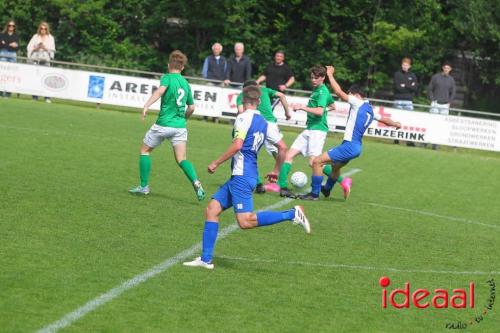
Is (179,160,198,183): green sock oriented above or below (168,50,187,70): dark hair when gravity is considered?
below

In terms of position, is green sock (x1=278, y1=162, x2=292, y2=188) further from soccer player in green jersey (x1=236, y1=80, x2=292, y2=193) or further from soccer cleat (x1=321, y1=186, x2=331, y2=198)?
soccer cleat (x1=321, y1=186, x2=331, y2=198)

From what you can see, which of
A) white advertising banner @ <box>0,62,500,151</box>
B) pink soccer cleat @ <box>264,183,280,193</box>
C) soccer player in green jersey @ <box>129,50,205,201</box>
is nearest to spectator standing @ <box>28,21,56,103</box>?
white advertising banner @ <box>0,62,500,151</box>

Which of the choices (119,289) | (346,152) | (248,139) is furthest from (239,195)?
(346,152)

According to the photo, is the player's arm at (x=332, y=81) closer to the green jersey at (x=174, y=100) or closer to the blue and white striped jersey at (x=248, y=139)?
the green jersey at (x=174, y=100)

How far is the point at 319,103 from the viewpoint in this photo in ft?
49.8

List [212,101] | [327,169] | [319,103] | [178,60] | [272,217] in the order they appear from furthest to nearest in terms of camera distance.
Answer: [212,101] → [327,169] → [319,103] → [178,60] → [272,217]

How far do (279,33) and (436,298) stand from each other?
32.6 m

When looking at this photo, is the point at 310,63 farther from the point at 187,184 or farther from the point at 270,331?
the point at 270,331

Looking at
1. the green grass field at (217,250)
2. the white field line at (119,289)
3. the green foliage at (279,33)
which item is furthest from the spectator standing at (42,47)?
the white field line at (119,289)

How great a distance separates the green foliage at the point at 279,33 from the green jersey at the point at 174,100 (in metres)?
25.8

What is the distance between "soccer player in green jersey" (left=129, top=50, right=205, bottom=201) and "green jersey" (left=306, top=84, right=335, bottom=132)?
2.27 m

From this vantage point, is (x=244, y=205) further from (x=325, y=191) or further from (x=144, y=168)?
(x=325, y=191)

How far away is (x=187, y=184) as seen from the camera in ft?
50.3

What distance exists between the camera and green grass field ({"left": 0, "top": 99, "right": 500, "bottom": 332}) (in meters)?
7.86
